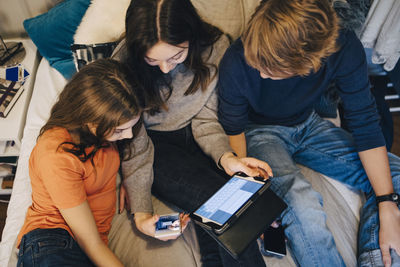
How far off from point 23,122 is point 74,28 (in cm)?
47

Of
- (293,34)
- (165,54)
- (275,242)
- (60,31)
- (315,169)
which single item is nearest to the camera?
(293,34)

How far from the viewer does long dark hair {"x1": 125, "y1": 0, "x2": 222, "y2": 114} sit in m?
0.78

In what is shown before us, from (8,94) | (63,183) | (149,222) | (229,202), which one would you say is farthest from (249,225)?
(8,94)

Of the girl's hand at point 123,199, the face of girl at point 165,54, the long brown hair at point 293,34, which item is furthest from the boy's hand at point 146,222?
the long brown hair at point 293,34

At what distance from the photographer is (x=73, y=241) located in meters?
0.83

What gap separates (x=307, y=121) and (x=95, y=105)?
2.74ft

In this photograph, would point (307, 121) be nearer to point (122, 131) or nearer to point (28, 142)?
point (122, 131)

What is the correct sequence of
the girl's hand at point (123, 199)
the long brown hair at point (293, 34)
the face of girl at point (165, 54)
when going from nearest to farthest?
the long brown hair at point (293, 34) → the face of girl at point (165, 54) → the girl's hand at point (123, 199)

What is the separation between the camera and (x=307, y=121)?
1.17 metres

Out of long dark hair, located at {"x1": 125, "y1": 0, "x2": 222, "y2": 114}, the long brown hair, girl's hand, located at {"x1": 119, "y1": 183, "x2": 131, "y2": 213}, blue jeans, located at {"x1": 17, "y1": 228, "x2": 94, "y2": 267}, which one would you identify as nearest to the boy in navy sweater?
the long brown hair

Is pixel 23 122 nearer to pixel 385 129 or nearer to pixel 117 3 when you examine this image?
pixel 117 3

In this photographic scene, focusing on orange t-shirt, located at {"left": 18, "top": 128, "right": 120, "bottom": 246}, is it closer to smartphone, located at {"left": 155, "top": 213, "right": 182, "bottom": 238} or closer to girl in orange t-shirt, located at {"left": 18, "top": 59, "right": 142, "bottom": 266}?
girl in orange t-shirt, located at {"left": 18, "top": 59, "right": 142, "bottom": 266}

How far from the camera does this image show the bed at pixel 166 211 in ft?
2.97

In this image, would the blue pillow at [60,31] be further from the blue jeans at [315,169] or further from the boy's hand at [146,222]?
the blue jeans at [315,169]
